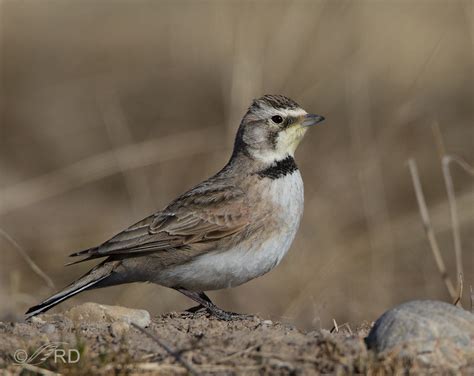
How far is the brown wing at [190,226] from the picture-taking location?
673cm

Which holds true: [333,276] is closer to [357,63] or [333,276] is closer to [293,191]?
[357,63]

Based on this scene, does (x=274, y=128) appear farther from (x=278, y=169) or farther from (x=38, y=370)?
(x=38, y=370)

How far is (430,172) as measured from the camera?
44.8 ft

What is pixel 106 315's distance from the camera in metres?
6.06

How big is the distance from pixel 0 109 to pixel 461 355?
1421cm

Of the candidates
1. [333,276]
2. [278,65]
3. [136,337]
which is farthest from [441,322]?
[278,65]

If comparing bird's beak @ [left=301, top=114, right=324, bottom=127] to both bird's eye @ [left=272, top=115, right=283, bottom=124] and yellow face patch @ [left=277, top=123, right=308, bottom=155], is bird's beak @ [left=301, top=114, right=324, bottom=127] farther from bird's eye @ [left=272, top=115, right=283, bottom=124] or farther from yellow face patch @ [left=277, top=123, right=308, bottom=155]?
bird's eye @ [left=272, top=115, right=283, bottom=124]

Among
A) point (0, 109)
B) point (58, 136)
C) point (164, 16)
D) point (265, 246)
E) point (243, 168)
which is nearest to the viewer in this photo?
point (265, 246)

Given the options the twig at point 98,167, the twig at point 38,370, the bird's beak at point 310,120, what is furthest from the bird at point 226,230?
the twig at point 98,167

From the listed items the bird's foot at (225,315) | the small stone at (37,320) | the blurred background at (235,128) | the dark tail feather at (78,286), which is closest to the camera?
the small stone at (37,320)

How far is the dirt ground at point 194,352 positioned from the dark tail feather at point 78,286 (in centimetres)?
61

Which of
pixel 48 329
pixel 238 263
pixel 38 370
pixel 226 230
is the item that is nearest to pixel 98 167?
pixel 226 230

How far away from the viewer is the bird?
6.62 meters

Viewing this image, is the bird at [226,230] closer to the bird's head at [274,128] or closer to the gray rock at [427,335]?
the bird's head at [274,128]
